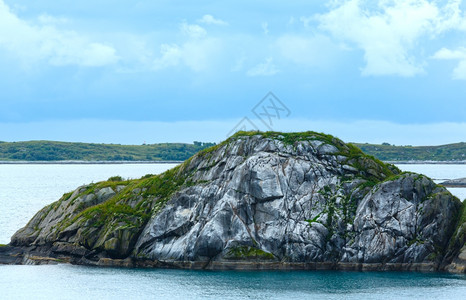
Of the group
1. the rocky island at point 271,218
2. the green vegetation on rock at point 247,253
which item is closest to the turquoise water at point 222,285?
the green vegetation on rock at point 247,253

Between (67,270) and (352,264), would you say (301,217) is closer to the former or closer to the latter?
(352,264)

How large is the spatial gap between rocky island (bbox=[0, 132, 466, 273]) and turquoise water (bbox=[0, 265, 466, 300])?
2.67 meters

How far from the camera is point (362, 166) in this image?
Result: 88125 millimetres

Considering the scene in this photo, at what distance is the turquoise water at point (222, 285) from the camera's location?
69.3 meters

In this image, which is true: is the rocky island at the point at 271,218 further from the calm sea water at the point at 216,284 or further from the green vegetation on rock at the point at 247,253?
the calm sea water at the point at 216,284

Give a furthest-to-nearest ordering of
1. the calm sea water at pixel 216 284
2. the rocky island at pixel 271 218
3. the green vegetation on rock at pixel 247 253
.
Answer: the green vegetation on rock at pixel 247 253 < the rocky island at pixel 271 218 < the calm sea water at pixel 216 284

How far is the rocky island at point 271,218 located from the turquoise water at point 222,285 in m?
2.67

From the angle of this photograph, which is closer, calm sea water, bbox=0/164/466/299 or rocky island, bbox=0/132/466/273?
calm sea water, bbox=0/164/466/299

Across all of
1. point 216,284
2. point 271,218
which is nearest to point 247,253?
point 271,218

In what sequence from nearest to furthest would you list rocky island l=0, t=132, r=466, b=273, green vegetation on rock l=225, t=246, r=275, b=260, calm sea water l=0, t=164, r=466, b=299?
calm sea water l=0, t=164, r=466, b=299 → rocky island l=0, t=132, r=466, b=273 → green vegetation on rock l=225, t=246, r=275, b=260

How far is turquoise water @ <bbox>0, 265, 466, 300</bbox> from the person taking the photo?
2729 inches

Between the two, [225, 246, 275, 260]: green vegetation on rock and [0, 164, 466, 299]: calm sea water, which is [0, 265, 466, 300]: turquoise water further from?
[225, 246, 275, 260]: green vegetation on rock

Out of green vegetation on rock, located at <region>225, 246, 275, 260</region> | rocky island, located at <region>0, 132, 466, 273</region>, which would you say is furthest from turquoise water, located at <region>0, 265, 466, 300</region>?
rocky island, located at <region>0, 132, 466, 273</region>

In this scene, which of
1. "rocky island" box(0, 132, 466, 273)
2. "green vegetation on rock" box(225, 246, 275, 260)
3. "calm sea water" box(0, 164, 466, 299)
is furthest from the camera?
"green vegetation on rock" box(225, 246, 275, 260)
